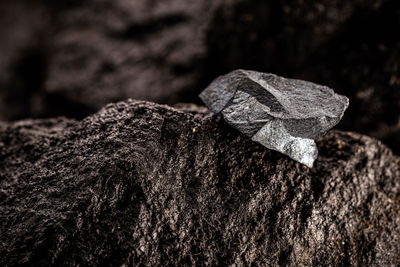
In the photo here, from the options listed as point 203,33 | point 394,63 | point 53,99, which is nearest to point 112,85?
point 53,99

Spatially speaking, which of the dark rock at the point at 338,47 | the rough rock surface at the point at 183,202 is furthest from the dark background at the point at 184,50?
the rough rock surface at the point at 183,202

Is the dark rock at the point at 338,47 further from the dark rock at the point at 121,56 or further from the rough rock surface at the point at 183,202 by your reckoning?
the rough rock surface at the point at 183,202

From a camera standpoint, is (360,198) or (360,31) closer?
(360,198)

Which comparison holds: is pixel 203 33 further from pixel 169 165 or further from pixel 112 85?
pixel 169 165

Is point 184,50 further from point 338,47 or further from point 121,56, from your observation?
point 338,47

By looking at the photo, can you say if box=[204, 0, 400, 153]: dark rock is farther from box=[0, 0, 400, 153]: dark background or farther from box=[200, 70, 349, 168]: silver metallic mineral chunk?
box=[200, 70, 349, 168]: silver metallic mineral chunk
